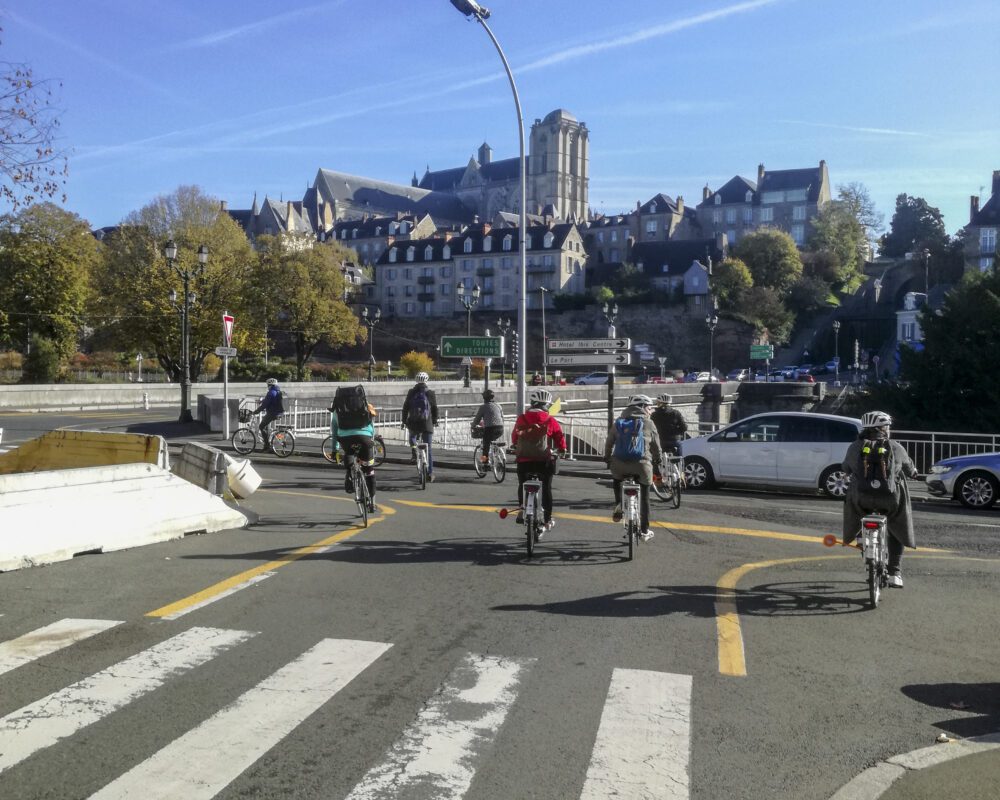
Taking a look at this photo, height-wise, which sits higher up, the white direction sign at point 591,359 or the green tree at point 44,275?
the green tree at point 44,275

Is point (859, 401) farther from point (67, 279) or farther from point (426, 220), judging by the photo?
point (426, 220)

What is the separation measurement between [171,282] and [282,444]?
115 feet

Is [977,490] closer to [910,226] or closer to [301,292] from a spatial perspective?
[301,292]

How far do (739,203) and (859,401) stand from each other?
321ft

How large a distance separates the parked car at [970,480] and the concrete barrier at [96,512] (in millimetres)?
12181

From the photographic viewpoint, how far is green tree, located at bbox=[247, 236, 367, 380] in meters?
62.4

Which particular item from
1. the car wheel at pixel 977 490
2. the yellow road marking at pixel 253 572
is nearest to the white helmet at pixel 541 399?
the yellow road marking at pixel 253 572

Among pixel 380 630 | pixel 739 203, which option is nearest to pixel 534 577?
pixel 380 630

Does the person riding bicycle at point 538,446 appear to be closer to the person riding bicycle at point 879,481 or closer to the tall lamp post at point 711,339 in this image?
the person riding bicycle at point 879,481


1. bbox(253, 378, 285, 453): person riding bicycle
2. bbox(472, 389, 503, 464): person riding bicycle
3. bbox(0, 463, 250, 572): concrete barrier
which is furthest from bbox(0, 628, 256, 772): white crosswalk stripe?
bbox(253, 378, 285, 453): person riding bicycle

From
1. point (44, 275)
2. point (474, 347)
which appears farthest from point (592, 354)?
point (44, 275)

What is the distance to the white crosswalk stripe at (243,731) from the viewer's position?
4215 mm

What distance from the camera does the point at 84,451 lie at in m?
14.2

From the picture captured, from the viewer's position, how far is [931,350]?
132ft
